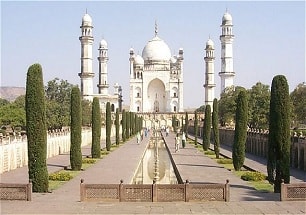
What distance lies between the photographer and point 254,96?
3716 cm

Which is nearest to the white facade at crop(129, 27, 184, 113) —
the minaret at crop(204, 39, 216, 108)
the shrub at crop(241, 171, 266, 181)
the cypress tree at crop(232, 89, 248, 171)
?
the minaret at crop(204, 39, 216, 108)

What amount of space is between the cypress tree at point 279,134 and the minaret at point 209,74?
55.4 m

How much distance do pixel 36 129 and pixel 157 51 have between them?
64.1m

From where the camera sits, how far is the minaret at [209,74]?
222ft

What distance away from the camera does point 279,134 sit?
11609 mm

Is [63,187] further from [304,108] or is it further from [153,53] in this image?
[153,53]

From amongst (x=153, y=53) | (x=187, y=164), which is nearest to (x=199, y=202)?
(x=187, y=164)

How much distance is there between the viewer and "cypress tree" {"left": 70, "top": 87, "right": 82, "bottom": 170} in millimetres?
16516

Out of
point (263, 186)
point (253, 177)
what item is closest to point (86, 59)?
point (253, 177)

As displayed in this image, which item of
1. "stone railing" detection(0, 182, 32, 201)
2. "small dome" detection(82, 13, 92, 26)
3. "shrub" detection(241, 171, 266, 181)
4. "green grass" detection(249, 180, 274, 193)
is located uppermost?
"small dome" detection(82, 13, 92, 26)

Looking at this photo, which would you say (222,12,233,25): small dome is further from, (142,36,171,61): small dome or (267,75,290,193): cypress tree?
(267,75,290,193): cypress tree

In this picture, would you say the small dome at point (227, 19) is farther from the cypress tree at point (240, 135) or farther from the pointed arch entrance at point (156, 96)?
the cypress tree at point (240, 135)

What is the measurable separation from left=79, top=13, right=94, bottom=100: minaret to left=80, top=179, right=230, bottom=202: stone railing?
4984 centimetres

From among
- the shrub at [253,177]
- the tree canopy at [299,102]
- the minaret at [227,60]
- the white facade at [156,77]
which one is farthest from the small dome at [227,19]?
the shrub at [253,177]
